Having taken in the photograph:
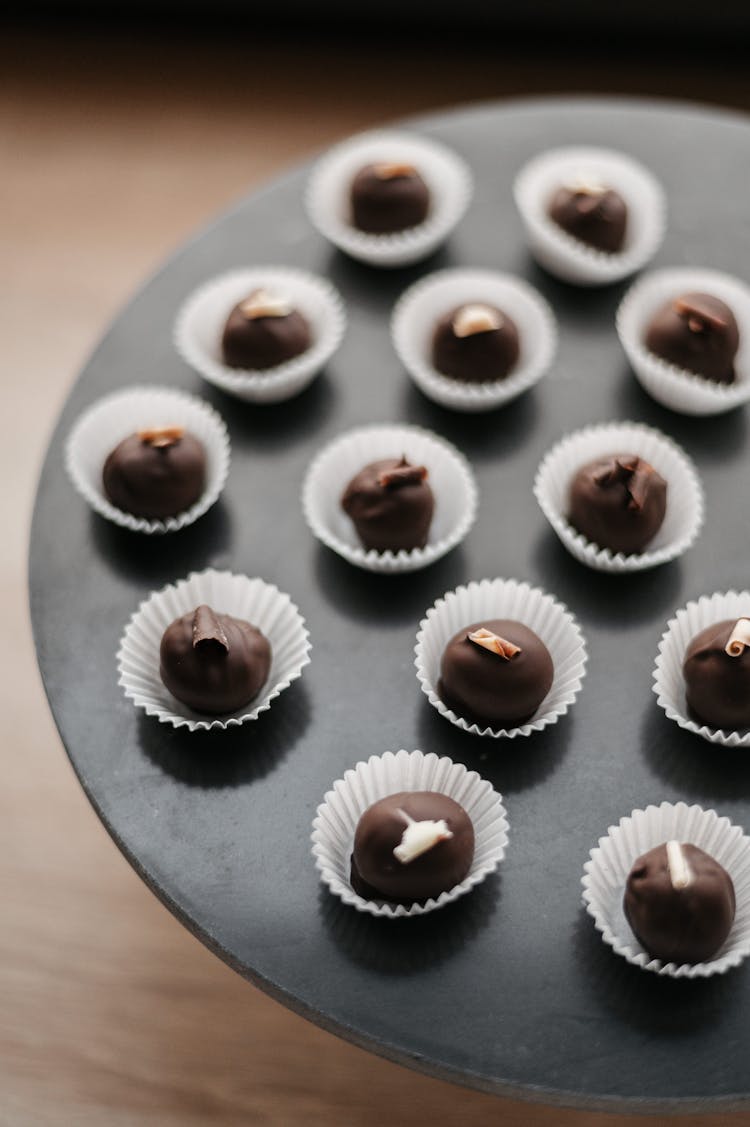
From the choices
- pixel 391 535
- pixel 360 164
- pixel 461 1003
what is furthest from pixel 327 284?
pixel 461 1003

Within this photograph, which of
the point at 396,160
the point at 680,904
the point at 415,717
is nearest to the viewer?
the point at 680,904

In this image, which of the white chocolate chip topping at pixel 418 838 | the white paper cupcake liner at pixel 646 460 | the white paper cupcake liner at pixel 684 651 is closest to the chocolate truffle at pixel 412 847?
the white chocolate chip topping at pixel 418 838

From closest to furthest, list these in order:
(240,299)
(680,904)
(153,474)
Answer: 1. (680,904)
2. (153,474)
3. (240,299)

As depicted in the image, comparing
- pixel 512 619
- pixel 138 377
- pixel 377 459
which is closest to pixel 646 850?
pixel 512 619

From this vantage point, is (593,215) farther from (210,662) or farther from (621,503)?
(210,662)

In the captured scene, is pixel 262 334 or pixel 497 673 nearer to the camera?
pixel 497 673

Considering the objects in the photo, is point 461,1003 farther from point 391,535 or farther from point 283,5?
point 283,5

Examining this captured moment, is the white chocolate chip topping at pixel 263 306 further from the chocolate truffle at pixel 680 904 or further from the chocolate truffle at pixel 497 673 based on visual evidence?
the chocolate truffle at pixel 680 904

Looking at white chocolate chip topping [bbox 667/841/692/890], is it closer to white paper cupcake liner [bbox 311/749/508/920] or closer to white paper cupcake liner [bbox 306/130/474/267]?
white paper cupcake liner [bbox 311/749/508/920]
